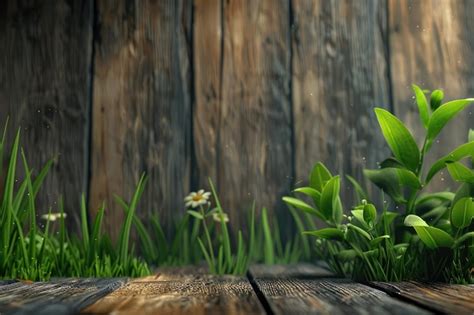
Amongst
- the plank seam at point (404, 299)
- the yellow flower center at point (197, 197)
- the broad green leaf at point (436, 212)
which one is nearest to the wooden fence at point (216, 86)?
the yellow flower center at point (197, 197)

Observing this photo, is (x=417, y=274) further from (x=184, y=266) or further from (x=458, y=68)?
(x=458, y=68)

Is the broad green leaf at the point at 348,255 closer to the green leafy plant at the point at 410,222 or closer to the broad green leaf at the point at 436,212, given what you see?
the green leafy plant at the point at 410,222

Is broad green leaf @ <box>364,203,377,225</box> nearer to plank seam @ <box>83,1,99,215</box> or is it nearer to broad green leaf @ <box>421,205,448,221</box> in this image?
broad green leaf @ <box>421,205,448,221</box>

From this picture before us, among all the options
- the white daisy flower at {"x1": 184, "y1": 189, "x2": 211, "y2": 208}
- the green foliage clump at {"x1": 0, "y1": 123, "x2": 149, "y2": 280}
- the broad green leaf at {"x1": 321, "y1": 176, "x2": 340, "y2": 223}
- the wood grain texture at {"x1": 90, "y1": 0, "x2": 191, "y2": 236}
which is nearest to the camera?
the broad green leaf at {"x1": 321, "y1": 176, "x2": 340, "y2": 223}

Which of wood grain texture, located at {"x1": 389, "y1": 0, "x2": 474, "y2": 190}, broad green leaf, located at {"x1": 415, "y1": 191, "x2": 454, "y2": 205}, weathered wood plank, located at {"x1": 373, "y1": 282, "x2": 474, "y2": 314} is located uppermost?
wood grain texture, located at {"x1": 389, "y1": 0, "x2": 474, "y2": 190}

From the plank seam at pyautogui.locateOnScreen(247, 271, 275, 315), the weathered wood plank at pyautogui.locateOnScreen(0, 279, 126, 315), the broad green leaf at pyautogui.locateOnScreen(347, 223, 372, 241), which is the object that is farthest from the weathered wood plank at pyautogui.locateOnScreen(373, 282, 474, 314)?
the weathered wood plank at pyautogui.locateOnScreen(0, 279, 126, 315)

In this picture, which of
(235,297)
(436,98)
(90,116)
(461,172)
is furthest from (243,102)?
(235,297)

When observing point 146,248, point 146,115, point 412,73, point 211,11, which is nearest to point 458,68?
point 412,73
